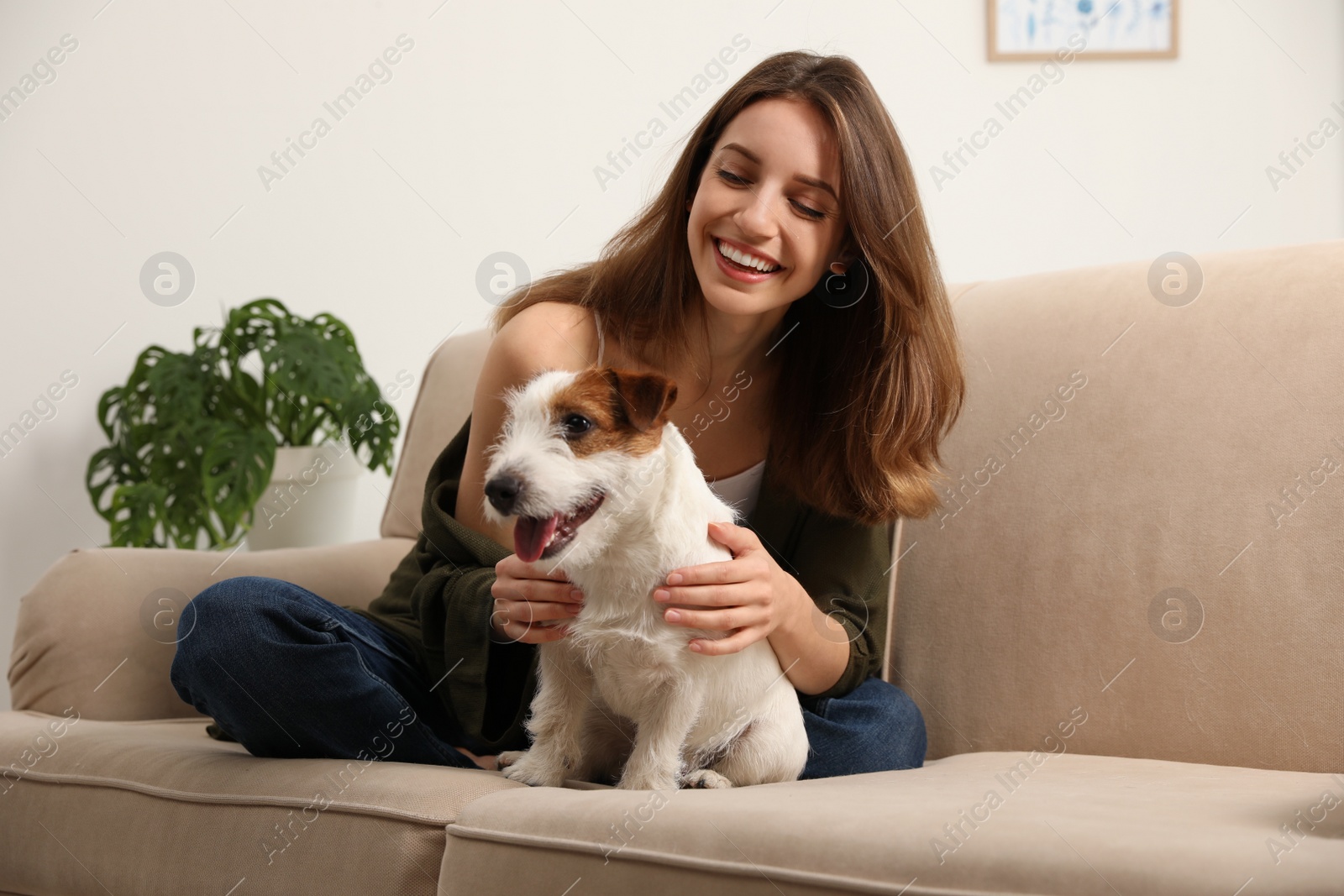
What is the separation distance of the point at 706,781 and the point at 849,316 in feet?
2.80

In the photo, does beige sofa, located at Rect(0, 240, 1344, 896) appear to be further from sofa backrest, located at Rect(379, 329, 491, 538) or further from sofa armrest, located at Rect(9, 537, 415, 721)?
sofa backrest, located at Rect(379, 329, 491, 538)

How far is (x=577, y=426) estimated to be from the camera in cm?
126

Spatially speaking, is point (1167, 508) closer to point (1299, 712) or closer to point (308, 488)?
point (1299, 712)

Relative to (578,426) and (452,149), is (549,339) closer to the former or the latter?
(578,426)

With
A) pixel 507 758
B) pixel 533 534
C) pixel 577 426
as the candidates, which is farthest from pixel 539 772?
pixel 577 426

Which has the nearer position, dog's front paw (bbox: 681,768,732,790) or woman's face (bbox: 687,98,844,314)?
dog's front paw (bbox: 681,768,732,790)

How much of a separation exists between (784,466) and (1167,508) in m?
0.64

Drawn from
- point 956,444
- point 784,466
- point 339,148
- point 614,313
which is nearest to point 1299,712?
point 956,444

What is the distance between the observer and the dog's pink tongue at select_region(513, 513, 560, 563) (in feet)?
4.00

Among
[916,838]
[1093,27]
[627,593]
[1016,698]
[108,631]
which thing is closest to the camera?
[916,838]

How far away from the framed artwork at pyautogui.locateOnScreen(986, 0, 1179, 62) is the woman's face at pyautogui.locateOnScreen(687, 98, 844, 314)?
2.09m

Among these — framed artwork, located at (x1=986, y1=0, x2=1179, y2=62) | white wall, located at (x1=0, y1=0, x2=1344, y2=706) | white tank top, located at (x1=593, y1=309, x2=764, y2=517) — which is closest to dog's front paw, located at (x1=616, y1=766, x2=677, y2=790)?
white tank top, located at (x1=593, y1=309, x2=764, y2=517)

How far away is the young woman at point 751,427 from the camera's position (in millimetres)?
1507

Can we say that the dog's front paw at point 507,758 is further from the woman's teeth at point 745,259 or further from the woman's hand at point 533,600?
the woman's teeth at point 745,259
